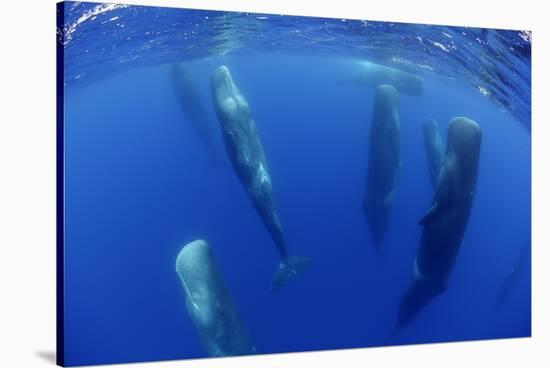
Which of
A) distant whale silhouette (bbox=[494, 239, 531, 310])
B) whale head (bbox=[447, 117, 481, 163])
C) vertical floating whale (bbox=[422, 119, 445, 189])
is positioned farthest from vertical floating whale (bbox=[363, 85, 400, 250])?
distant whale silhouette (bbox=[494, 239, 531, 310])

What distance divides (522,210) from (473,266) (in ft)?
3.74

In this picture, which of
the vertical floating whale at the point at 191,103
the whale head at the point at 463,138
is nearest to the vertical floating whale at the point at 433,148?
the whale head at the point at 463,138

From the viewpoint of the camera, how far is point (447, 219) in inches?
489

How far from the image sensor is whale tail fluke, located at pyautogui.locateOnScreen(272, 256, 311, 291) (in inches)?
456

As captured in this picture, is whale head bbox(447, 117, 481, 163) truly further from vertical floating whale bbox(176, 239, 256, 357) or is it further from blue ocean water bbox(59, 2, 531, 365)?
vertical floating whale bbox(176, 239, 256, 357)

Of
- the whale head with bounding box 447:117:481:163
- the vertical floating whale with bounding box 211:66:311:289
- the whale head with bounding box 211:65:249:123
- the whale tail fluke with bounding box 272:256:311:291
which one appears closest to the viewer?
the whale head with bounding box 211:65:249:123

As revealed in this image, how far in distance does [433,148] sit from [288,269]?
8.55 feet

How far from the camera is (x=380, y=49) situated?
1209cm

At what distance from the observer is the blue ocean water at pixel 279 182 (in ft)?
34.5

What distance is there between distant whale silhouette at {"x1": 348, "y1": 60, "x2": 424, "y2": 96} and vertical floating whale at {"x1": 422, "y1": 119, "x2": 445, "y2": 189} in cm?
47

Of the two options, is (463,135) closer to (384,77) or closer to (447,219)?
(447,219)

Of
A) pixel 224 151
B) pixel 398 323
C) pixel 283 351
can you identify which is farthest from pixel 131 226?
pixel 398 323

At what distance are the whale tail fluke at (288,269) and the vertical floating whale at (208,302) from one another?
67 cm

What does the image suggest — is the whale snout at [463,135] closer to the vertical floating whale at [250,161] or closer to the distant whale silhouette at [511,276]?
the distant whale silhouette at [511,276]
